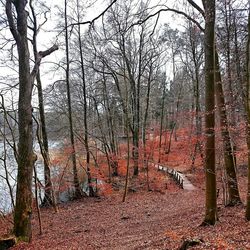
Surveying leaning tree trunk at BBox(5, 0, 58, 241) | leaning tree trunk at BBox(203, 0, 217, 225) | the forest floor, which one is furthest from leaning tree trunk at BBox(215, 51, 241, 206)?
leaning tree trunk at BBox(5, 0, 58, 241)

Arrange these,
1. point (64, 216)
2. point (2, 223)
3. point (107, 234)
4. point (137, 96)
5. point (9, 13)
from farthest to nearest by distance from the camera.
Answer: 1. point (137, 96)
2. point (64, 216)
3. point (2, 223)
4. point (107, 234)
5. point (9, 13)

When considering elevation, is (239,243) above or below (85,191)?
above

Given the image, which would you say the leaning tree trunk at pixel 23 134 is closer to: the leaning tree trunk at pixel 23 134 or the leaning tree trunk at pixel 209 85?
the leaning tree trunk at pixel 23 134

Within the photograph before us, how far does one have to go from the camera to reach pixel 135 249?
729 centimetres

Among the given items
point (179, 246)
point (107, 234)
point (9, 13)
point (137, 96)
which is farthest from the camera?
point (137, 96)

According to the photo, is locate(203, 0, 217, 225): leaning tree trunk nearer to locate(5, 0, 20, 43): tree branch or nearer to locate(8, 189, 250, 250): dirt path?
locate(8, 189, 250, 250): dirt path

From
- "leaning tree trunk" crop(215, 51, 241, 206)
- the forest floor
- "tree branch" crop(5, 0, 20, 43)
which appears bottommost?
the forest floor

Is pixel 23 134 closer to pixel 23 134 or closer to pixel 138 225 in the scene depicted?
pixel 23 134

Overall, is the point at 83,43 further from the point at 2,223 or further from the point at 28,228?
the point at 28,228

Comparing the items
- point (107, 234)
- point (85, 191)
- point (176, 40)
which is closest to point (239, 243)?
point (107, 234)

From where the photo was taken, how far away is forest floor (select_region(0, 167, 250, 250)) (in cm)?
707

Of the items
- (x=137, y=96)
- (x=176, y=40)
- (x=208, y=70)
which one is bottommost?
(x=208, y=70)

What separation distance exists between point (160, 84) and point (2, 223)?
2943 centimetres

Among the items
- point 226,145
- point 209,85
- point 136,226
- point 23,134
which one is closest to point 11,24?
point 23,134
